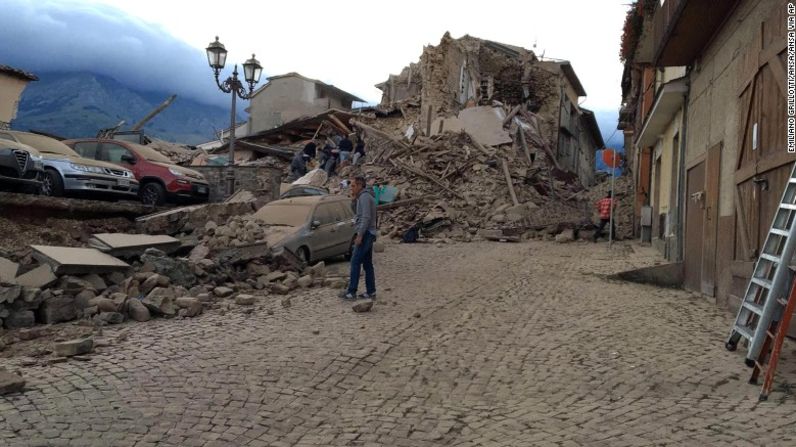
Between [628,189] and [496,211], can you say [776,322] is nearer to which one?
[496,211]

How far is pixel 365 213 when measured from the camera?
865cm

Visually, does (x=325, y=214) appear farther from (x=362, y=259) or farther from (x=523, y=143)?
(x=523, y=143)

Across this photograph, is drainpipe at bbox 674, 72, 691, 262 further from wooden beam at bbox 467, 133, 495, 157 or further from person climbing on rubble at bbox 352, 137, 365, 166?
person climbing on rubble at bbox 352, 137, 365, 166

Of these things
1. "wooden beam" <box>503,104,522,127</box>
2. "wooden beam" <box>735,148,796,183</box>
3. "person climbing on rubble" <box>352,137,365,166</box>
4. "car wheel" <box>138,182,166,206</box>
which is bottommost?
"car wheel" <box>138,182,166,206</box>

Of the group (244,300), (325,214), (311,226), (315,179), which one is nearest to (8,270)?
(244,300)

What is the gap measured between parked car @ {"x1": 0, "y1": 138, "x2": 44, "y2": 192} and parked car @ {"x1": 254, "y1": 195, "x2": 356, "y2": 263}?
432 centimetres

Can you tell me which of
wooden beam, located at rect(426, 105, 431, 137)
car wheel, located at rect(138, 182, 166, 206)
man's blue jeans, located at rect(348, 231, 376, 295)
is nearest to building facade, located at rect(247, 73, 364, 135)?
wooden beam, located at rect(426, 105, 431, 137)

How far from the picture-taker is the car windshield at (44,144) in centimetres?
1321

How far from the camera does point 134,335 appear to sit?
6613mm

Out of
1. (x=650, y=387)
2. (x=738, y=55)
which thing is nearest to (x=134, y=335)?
(x=650, y=387)

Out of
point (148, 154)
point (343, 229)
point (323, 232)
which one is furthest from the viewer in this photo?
point (148, 154)

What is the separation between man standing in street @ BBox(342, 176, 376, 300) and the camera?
8.57 meters

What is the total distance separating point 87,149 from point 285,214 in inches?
249

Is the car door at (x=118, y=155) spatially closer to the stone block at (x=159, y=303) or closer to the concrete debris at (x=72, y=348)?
the stone block at (x=159, y=303)
